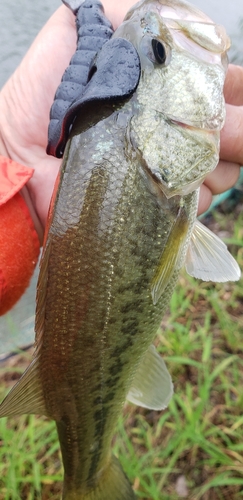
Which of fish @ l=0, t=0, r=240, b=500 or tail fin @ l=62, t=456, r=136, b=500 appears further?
tail fin @ l=62, t=456, r=136, b=500

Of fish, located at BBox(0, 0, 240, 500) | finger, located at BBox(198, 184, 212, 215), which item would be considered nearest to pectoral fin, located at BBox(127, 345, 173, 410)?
fish, located at BBox(0, 0, 240, 500)

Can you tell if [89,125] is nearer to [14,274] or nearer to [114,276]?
[114,276]

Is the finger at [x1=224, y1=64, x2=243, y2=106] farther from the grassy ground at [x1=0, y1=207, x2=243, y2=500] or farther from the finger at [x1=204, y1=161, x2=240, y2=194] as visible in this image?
the grassy ground at [x1=0, y1=207, x2=243, y2=500]

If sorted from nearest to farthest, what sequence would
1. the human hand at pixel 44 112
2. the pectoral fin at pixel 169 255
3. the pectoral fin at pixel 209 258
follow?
1. the pectoral fin at pixel 169 255
2. the pectoral fin at pixel 209 258
3. the human hand at pixel 44 112

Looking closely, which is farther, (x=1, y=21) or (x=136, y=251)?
(x=1, y=21)

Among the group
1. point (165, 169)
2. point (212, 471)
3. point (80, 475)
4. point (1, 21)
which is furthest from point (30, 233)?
point (1, 21)

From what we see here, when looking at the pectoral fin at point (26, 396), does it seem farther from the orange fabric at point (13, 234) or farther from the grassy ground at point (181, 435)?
the grassy ground at point (181, 435)

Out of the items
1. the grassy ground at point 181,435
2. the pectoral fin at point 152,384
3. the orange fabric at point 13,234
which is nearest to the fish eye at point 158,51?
the orange fabric at point 13,234
